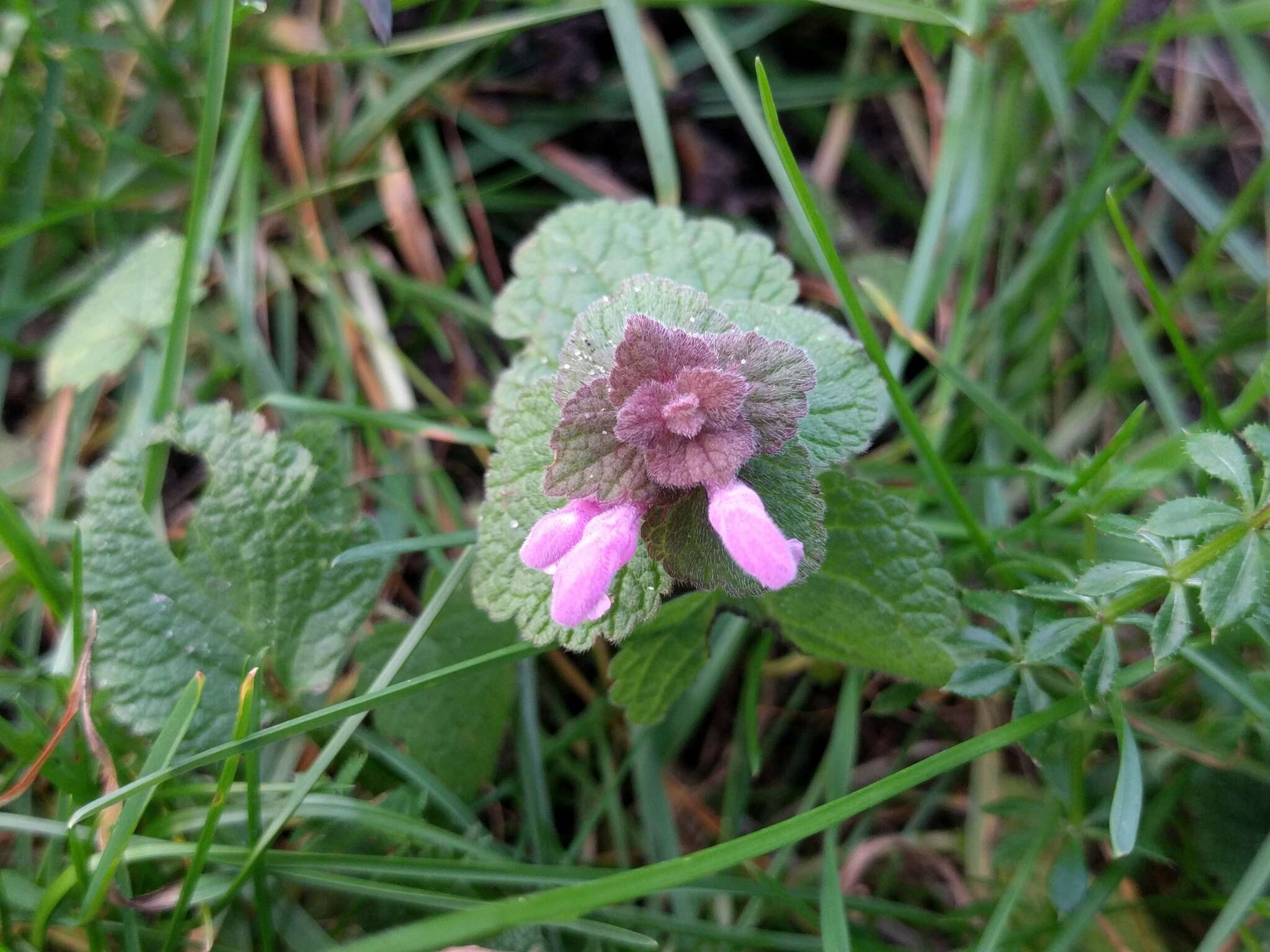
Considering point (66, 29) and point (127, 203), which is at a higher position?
point (66, 29)

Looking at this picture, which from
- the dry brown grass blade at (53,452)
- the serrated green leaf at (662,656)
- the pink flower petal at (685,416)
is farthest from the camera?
the dry brown grass blade at (53,452)

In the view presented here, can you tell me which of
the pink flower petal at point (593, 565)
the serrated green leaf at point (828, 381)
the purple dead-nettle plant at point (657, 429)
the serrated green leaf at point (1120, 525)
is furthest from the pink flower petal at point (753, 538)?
the serrated green leaf at point (1120, 525)

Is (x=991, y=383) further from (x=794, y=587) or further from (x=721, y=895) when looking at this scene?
(x=721, y=895)

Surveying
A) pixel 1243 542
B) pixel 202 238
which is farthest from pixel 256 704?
pixel 1243 542

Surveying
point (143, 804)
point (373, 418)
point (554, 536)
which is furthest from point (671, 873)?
point (373, 418)

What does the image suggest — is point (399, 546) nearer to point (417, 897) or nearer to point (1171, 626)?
point (417, 897)

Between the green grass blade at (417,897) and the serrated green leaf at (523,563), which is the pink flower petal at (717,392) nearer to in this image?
the serrated green leaf at (523,563)
